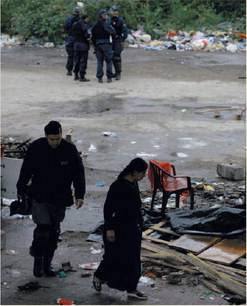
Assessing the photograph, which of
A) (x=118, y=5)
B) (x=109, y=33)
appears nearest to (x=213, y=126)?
(x=109, y=33)

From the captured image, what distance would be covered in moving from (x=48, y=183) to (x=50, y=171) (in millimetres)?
114

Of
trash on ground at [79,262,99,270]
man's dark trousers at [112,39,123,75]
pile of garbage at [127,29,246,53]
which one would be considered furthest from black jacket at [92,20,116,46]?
trash on ground at [79,262,99,270]

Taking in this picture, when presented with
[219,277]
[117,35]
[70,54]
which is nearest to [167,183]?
[219,277]

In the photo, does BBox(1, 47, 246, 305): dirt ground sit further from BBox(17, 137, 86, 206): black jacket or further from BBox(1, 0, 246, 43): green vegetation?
BBox(1, 0, 246, 43): green vegetation

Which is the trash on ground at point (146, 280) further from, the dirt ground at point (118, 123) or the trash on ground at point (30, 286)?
the trash on ground at point (30, 286)

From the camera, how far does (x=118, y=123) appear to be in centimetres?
1470

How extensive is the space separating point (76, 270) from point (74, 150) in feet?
3.88

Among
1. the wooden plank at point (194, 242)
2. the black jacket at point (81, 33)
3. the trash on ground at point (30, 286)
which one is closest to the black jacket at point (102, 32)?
the black jacket at point (81, 33)

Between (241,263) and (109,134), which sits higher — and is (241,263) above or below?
below

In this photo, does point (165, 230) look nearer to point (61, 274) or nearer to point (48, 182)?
point (61, 274)

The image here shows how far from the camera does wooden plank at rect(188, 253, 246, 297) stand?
702 centimetres

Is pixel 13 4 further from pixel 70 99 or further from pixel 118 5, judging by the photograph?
pixel 70 99

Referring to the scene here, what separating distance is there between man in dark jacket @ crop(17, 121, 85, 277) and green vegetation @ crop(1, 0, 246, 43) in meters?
19.1

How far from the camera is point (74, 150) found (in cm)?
739
